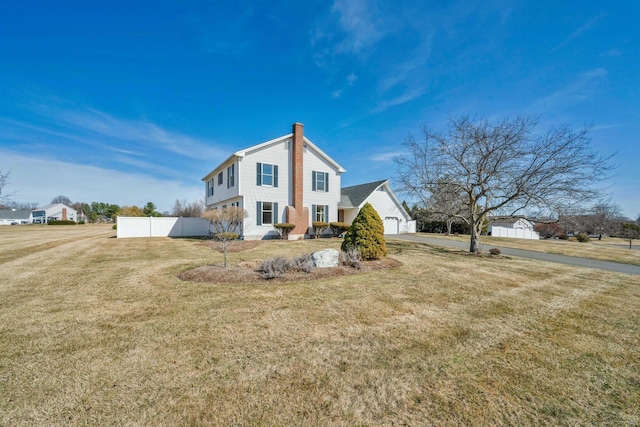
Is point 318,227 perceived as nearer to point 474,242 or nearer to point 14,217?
point 474,242

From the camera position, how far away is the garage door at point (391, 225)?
26750mm

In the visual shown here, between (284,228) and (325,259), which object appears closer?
(325,259)

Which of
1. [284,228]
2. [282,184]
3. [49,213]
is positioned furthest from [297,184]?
[49,213]

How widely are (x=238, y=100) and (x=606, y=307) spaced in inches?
729

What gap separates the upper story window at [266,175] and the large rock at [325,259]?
36.4 feet

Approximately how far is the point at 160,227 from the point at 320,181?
1528 centimetres

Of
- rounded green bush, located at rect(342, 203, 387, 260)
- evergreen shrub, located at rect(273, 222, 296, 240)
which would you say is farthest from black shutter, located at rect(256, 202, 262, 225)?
rounded green bush, located at rect(342, 203, 387, 260)

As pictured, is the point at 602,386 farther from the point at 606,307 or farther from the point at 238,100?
the point at 238,100

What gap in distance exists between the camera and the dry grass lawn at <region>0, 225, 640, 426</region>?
247 centimetres

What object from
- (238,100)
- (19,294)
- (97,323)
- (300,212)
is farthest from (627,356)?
(238,100)

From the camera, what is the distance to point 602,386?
9.82 ft

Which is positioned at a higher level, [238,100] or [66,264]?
[238,100]

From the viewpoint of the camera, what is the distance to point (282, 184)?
62.8ft

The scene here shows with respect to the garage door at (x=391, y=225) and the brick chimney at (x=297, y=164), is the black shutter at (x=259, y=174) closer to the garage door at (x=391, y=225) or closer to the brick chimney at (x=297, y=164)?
the brick chimney at (x=297, y=164)
